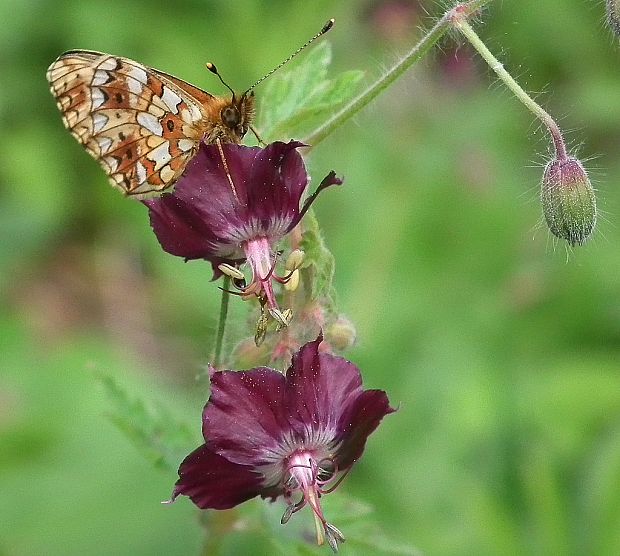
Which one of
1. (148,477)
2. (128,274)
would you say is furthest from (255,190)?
(128,274)

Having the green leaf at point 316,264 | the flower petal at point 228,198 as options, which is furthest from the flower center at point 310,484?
the flower petal at point 228,198

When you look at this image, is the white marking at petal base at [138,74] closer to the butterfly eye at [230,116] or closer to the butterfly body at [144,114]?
the butterfly body at [144,114]

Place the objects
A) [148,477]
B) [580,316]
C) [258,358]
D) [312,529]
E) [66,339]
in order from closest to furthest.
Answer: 1. [258,358]
2. [312,529]
3. [148,477]
4. [580,316]
5. [66,339]

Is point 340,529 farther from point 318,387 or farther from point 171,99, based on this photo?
point 171,99

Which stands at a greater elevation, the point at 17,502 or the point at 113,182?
the point at 113,182

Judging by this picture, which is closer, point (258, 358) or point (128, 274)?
point (258, 358)

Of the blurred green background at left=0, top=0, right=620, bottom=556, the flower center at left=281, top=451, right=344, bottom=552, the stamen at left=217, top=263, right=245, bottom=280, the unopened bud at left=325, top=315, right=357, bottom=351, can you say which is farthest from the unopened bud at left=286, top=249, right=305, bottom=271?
the blurred green background at left=0, top=0, right=620, bottom=556

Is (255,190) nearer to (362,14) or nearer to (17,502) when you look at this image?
(17,502)
